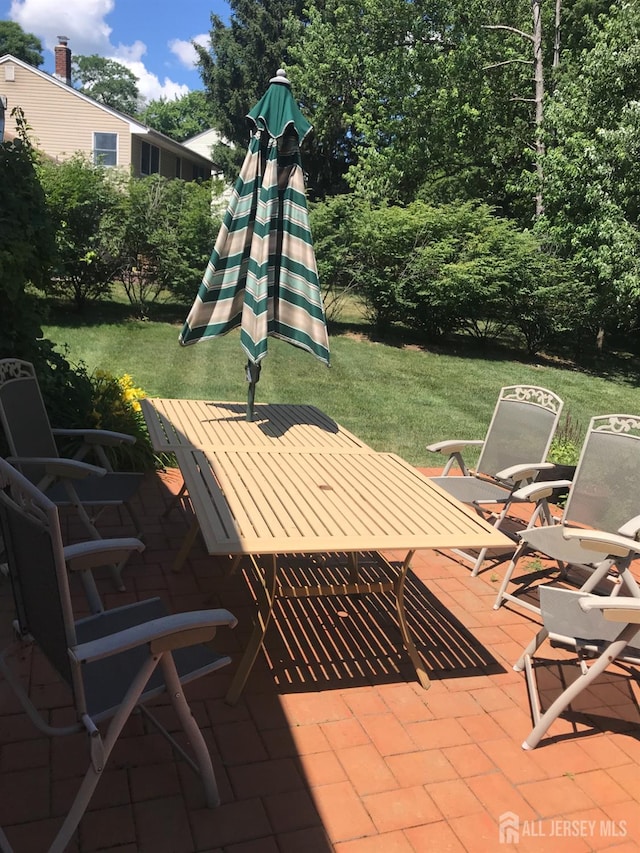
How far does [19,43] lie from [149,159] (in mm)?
37156

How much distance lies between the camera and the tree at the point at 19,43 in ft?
162

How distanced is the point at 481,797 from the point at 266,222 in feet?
10.5

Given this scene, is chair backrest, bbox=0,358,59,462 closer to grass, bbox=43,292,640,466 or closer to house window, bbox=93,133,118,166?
grass, bbox=43,292,640,466

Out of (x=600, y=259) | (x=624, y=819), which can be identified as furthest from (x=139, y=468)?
(x=600, y=259)

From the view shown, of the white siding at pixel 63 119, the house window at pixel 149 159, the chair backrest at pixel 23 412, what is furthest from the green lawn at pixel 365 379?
the house window at pixel 149 159

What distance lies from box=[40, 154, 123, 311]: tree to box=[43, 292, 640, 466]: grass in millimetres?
798

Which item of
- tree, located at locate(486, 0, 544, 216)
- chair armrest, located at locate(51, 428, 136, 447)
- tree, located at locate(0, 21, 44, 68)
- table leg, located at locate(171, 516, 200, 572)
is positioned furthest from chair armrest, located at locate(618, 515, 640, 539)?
tree, located at locate(0, 21, 44, 68)

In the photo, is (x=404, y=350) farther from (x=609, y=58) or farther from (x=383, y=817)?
(x=383, y=817)

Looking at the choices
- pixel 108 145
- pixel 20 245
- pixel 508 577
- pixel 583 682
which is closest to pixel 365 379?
pixel 508 577

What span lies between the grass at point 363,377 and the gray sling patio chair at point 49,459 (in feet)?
11.1

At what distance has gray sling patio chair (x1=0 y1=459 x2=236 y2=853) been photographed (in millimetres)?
1771

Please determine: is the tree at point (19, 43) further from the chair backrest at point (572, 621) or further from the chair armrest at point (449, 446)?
the chair backrest at point (572, 621)

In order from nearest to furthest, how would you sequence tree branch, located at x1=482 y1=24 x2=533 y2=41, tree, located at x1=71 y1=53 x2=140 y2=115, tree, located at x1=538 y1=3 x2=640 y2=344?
1. tree, located at x1=538 y1=3 x2=640 y2=344
2. tree branch, located at x1=482 y1=24 x2=533 y2=41
3. tree, located at x1=71 y1=53 x2=140 y2=115

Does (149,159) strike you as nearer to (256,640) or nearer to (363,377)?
(363,377)
